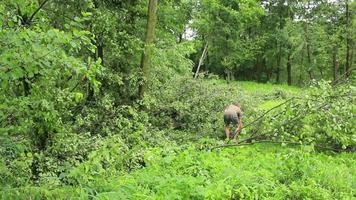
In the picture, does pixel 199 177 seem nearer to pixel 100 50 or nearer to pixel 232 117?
pixel 232 117

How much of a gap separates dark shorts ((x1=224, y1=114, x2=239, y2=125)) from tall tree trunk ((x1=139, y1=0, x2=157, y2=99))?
2.61 m

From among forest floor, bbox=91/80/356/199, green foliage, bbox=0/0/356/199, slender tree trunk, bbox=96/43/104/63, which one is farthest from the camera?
slender tree trunk, bbox=96/43/104/63

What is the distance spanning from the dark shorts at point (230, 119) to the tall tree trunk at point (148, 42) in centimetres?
261

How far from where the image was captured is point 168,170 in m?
7.27

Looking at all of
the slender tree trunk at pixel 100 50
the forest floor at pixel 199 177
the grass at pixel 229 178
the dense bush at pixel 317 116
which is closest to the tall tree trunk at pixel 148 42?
the slender tree trunk at pixel 100 50

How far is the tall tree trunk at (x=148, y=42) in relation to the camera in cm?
1212

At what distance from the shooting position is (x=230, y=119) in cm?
1221

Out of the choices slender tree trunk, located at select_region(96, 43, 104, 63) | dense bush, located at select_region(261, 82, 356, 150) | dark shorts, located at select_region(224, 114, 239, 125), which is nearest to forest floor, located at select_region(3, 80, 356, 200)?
dense bush, located at select_region(261, 82, 356, 150)

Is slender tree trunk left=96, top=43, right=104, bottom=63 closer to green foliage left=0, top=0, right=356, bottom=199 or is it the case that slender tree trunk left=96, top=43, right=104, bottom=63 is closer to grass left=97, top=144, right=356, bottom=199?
green foliage left=0, top=0, right=356, bottom=199

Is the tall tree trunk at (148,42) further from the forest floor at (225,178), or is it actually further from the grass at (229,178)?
the grass at (229,178)

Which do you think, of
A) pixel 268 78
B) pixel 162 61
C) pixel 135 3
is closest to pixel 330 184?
pixel 162 61

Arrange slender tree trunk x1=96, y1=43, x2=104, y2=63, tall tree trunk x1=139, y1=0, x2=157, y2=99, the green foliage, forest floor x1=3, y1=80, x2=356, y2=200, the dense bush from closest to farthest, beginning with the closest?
the green foliage → forest floor x1=3, y1=80, x2=356, y2=200 → the dense bush → slender tree trunk x1=96, y1=43, x2=104, y2=63 → tall tree trunk x1=139, y1=0, x2=157, y2=99

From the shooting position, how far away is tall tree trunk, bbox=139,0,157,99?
1212cm

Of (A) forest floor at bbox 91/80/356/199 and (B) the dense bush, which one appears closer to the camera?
(A) forest floor at bbox 91/80/356/199
